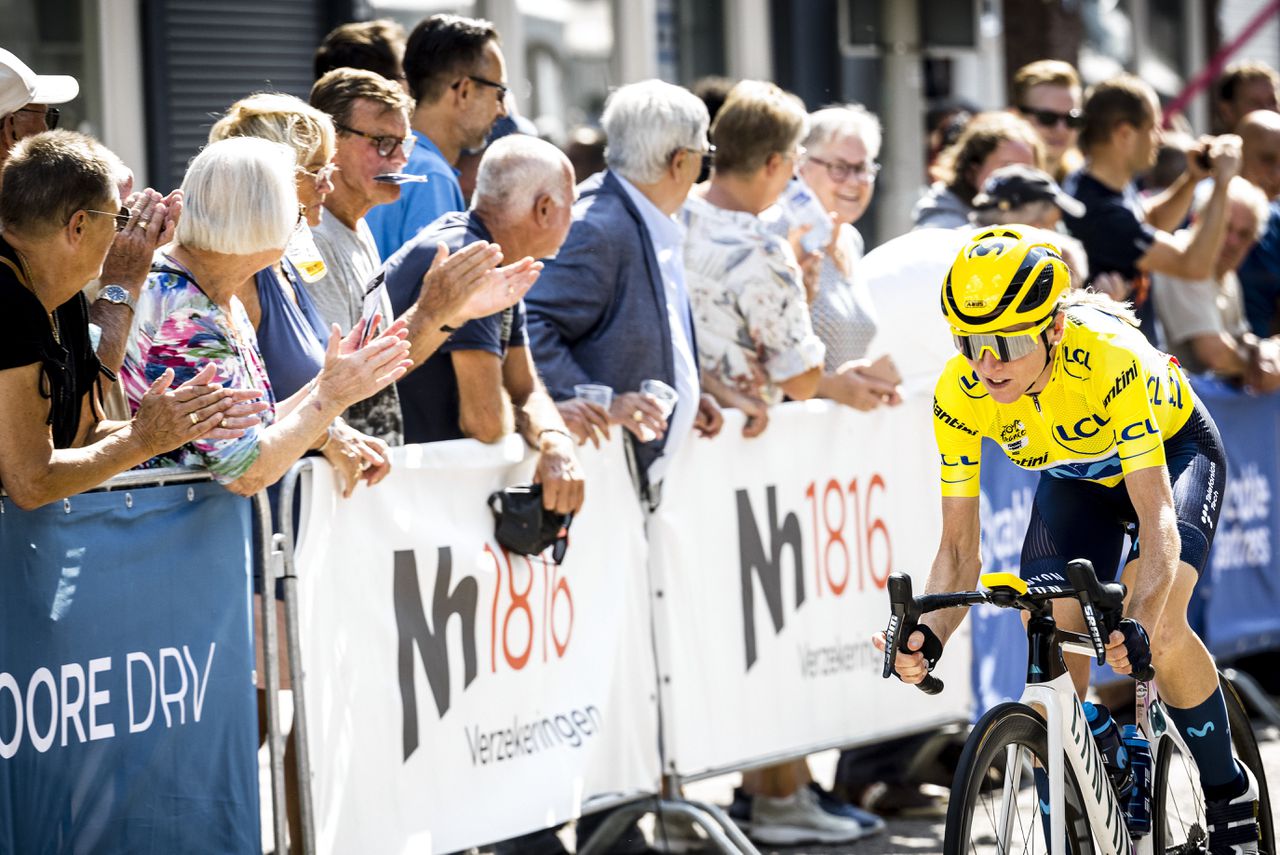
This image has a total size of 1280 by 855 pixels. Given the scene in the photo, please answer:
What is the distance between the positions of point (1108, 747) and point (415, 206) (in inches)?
108

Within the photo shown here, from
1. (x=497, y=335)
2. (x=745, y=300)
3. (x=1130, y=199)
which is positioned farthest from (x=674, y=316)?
(x=1130, y=199)

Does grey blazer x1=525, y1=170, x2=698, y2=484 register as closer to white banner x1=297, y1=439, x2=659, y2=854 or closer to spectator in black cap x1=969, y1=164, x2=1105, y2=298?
white banner x1=297, y1=439, x2=659, y2=854

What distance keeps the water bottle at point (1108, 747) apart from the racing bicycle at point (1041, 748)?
55 mm

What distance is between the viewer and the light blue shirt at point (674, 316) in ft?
19.7

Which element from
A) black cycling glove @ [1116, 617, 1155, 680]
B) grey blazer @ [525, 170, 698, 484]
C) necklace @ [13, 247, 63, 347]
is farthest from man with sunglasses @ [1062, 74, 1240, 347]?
necklace @ [13, 247, 63, 347]

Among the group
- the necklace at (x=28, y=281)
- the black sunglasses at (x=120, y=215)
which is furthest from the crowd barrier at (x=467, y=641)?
the black sunglasses at (x=120, y=215)

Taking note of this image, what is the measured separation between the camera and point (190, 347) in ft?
14.9

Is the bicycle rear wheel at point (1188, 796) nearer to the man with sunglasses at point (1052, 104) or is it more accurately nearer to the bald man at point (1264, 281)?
the man with sunglasses at point (1052, 104)

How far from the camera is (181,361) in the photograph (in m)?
4.54

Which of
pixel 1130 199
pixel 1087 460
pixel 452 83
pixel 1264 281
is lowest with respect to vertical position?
pixel 1087 460

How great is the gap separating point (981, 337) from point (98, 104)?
215 inches

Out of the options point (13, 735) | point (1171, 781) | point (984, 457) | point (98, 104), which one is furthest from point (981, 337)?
point (98, 104)

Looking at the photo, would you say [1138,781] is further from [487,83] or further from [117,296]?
[487,83]

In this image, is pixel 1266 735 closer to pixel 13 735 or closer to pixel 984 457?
pixel 984 457
